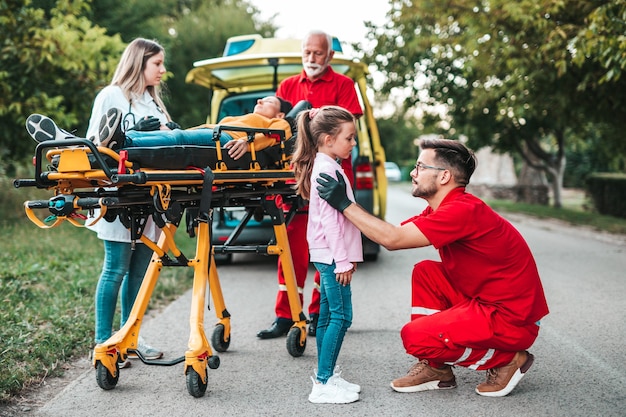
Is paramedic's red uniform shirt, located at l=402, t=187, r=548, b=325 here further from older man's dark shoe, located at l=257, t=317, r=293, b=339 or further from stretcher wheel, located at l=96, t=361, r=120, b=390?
stretcher wheel, located at l=96, t=361, r=120, b=390

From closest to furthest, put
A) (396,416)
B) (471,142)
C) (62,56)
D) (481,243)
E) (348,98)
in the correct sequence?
(396,416), (481,243), (348,98), (62,56), (471,142)

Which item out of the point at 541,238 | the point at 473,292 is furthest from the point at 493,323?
the point at 541,238

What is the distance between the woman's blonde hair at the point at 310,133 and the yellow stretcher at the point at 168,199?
0.30 meters

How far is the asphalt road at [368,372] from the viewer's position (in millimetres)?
3867

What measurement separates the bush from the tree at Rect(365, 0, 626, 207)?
1.44m

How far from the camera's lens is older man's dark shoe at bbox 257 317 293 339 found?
549cm

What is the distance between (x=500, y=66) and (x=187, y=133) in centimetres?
1074

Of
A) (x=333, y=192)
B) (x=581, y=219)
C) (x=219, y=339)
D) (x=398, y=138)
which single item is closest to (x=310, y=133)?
(x=333, y=192)

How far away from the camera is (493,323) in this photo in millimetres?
3977

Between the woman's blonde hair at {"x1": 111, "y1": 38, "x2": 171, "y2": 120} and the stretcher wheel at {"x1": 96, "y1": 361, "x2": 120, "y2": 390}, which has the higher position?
the woman's blonde hair at {"x1": 111, "y1": 38, "x2": 171, "y2": 120}

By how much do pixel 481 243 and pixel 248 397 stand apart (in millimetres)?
1614

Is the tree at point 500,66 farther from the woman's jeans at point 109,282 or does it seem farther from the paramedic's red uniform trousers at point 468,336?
the woman's jeans at point 109,282

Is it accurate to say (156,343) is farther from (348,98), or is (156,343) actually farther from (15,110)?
(15,110)

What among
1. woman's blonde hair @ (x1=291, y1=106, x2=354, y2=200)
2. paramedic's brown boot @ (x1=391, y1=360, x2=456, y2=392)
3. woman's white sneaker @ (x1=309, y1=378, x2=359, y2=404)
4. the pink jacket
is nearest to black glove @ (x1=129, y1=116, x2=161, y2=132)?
woman's blonde hair @ (x1=291, y1=106, x2=354, y2=200)
